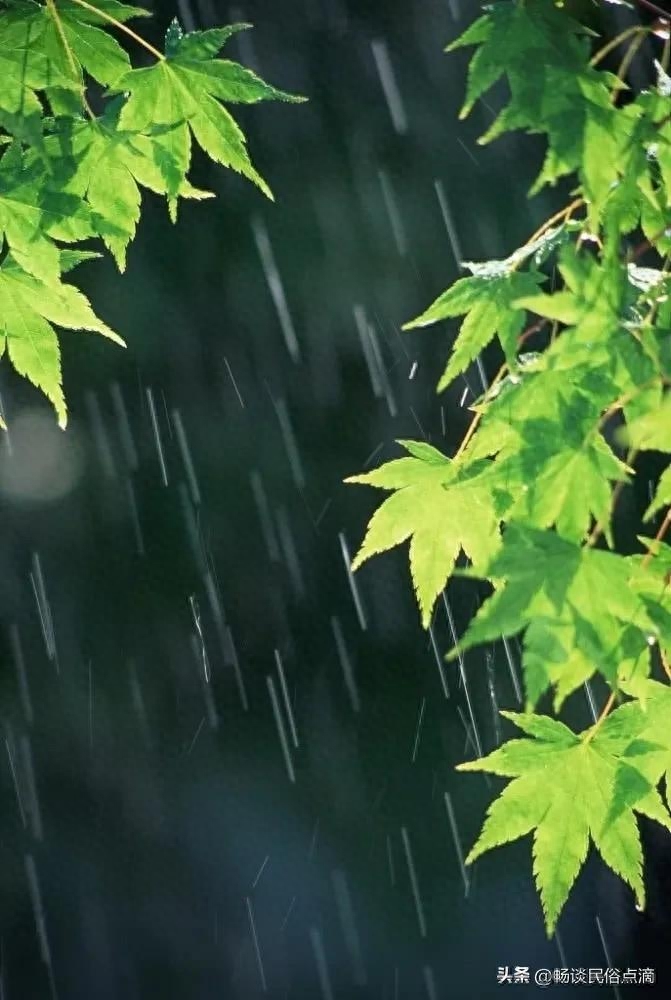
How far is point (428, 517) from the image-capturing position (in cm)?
119

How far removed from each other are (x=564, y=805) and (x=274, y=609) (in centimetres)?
383

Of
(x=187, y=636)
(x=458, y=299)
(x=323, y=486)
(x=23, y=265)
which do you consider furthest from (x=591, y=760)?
(x=187, y=636)

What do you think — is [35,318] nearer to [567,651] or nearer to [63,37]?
[63,37]

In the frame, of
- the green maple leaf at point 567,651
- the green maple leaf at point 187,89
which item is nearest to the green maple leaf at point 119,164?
the green maple leaf at point 187,89

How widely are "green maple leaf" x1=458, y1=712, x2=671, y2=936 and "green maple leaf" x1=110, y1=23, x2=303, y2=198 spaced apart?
60 cm

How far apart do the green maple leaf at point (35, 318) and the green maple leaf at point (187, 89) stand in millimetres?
171

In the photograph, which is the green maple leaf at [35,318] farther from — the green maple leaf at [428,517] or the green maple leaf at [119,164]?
the green maple leaf at [428,517]

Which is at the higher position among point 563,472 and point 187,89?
point 187,89

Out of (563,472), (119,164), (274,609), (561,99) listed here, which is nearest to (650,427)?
(563,472)

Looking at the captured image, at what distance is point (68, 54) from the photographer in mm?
1034

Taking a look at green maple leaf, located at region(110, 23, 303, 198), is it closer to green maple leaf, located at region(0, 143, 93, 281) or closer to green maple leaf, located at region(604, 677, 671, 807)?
green maple leaf, located at region(0, 143, 93, 281)

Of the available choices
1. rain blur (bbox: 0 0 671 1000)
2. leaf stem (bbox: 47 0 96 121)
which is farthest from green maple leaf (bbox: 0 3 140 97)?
rain blur (bbox: 0 0 671 1000)

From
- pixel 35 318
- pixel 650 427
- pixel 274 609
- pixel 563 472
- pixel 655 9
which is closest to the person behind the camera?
pixel 650 427

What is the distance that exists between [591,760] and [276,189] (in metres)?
4.09
